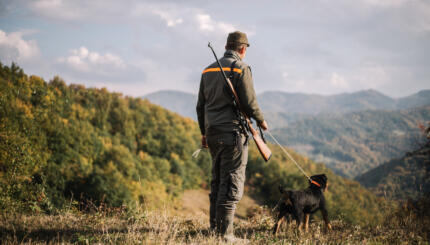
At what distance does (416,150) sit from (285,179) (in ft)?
155

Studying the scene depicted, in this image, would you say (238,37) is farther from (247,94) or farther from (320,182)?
(320,182)

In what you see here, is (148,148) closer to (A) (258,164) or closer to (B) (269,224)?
(A) (258,164)

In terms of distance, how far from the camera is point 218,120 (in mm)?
3508

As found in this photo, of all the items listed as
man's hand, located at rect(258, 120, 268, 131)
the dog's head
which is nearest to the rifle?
man's hand, located at rect(258, 120, 268, 131)

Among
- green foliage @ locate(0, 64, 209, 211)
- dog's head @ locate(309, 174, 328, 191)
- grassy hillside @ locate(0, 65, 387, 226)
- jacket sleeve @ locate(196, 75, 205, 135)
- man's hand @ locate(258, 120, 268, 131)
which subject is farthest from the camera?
grassy hillside @ locate(0, 65, 387, 226)

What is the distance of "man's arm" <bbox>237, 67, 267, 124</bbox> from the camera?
133 inches

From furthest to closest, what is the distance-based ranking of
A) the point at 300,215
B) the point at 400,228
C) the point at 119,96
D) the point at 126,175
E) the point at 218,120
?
the point at 119,96 < the point at 126,175 < the point at 400,228 < the point at 300,215 < the point at 218,120

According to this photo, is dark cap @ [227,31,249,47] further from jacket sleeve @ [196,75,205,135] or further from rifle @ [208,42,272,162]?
jacket sleeve @ [196,75,205,135]

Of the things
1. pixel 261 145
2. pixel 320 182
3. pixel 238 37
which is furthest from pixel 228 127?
pixel 320 182

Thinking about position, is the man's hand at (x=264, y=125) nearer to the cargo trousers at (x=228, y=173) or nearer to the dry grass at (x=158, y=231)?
the cargo trousers at (x=228, y=173)

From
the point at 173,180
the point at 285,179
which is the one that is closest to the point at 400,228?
the point at 173,180

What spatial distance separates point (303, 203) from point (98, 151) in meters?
35.8

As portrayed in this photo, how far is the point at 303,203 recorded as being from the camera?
164 inches

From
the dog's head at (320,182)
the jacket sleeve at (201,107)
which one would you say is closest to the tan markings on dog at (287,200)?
the dog's head at (320,182)
